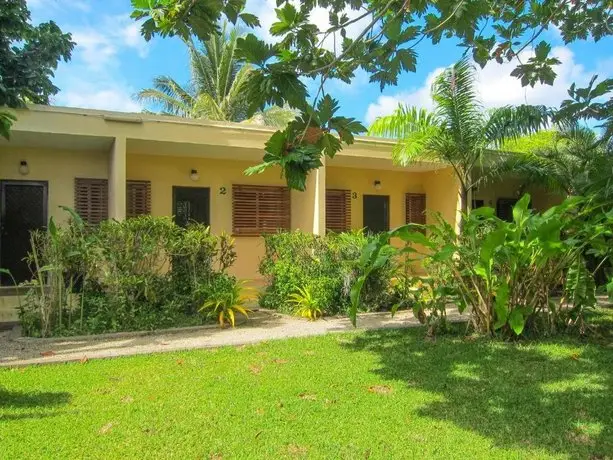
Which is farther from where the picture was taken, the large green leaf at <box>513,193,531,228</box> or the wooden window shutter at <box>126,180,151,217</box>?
the wooden window shutter at <box>126,180,151,217</box>

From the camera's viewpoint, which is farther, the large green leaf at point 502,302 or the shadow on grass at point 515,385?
the large green leaf at point 502,302

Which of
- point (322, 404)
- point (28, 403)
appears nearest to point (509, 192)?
point (322, 404)

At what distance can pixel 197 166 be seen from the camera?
1213 centimetres

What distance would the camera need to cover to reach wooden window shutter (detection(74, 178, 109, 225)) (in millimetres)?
11070

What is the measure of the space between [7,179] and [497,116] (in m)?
10.1

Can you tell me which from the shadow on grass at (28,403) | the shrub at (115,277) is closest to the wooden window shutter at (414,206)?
the shrub at (115,277)

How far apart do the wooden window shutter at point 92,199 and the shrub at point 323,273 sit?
14.3 ft

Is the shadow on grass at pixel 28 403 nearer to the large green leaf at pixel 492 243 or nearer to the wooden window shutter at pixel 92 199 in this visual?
the large green leaf at pixel 492 243

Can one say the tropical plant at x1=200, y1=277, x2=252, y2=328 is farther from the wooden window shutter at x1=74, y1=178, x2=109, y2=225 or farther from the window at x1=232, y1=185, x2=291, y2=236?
the window at x1=232, y1=185, x2=291, y2=236

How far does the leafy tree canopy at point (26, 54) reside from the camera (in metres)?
8.42

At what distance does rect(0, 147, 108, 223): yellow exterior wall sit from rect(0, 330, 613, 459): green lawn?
20.6 ft

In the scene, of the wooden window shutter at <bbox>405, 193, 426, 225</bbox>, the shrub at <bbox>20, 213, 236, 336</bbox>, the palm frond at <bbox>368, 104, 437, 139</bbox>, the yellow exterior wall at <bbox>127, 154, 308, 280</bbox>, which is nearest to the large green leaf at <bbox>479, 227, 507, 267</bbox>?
the shrub at <bbox>20, 213, 236, 336</bbox>

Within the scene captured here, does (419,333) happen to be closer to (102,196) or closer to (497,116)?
(497,116)

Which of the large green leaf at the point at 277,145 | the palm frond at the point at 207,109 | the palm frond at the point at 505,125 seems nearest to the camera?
the large green leaf at the point at 277,145
